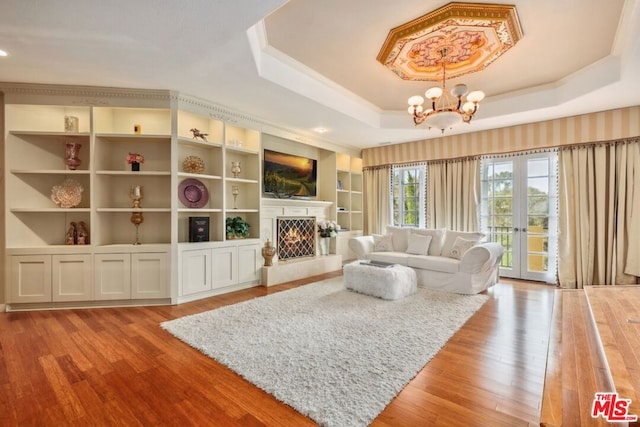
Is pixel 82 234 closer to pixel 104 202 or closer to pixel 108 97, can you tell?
pixel 104 202

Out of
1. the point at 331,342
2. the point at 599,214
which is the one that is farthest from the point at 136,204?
the point at 599,214

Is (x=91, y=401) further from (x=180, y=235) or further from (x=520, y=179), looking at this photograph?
(x=520, y=179)

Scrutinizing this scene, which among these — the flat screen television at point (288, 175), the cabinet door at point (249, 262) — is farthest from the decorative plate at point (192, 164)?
the cabinet door at point (249, 262)

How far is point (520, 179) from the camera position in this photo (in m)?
5.20

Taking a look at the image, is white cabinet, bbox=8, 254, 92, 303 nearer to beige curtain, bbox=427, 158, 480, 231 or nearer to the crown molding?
the crown molding

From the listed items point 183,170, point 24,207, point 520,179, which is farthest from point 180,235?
point 520,179

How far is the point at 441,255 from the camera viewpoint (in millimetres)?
4965

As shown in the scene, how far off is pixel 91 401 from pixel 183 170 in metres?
3.08

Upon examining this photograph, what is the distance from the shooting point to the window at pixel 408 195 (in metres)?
6.35

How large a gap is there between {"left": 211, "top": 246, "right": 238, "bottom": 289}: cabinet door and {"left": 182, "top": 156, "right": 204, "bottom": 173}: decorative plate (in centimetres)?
123

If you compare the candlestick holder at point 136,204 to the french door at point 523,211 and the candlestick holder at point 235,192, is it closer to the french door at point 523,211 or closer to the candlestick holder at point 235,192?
the candlestick holder at point 235,192

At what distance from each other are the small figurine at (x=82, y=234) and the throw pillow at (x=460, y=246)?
208 inches

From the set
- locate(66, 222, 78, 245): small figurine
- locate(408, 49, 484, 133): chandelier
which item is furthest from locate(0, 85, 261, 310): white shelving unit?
locate(408, 49, 484, 133): chandelier

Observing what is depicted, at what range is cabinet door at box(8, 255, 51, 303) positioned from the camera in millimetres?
3445
